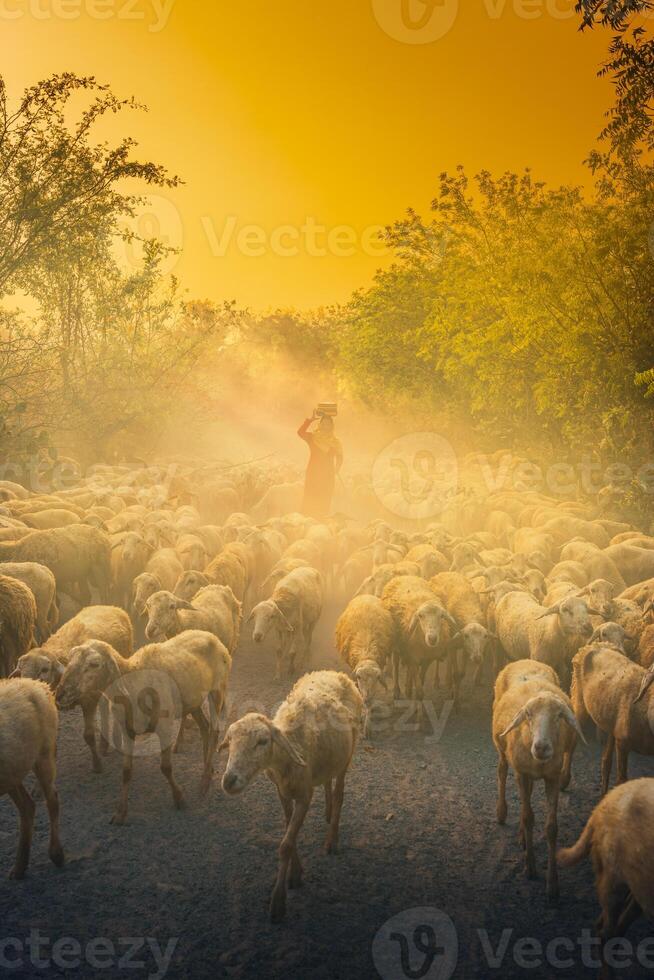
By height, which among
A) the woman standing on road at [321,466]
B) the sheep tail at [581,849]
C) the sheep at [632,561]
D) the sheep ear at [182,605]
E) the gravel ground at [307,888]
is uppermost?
the woman standing on road at [321,466]

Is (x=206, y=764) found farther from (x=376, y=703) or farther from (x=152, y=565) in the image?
(x=152, y=565)

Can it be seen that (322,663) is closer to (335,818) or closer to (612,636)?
(612,636)

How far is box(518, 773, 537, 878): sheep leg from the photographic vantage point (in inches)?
235

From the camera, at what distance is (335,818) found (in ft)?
21.3

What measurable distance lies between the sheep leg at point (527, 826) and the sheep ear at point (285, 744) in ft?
7.06

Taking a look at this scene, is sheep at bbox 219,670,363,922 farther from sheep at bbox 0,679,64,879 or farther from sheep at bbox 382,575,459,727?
sheep at bbox 382,575,459,727

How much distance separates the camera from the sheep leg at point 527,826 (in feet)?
19.6

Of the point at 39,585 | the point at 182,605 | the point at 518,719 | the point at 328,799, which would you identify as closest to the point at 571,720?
the point at 518,719

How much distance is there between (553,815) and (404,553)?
947 cm

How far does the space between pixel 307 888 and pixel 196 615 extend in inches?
181

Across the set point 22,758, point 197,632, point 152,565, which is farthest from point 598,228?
point 22,758

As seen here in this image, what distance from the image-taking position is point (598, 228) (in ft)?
66.3

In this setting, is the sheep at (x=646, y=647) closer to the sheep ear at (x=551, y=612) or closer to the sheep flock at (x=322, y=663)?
the sheep flock at (x=322, y=663)

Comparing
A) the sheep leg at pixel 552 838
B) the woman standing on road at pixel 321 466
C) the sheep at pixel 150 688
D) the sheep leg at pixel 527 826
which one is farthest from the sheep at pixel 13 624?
the woman standing on road at pixel 321 466
